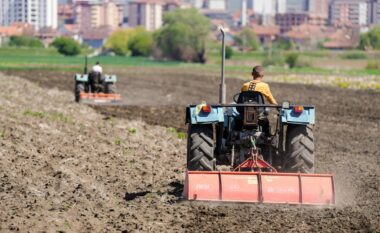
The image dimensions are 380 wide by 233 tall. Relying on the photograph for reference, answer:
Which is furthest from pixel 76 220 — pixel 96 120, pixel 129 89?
pixel 129 89

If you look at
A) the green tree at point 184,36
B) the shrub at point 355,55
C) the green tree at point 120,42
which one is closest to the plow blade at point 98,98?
the shrub at point 355,55

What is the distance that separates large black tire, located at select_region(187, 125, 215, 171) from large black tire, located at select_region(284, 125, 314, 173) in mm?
971

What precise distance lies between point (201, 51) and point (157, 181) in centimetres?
11242

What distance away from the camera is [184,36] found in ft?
418

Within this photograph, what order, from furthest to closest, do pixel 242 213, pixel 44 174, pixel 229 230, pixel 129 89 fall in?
pixel 129 89
pixel 44 174
pixel 242 213
pixel 229 230

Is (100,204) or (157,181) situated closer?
(100,204)

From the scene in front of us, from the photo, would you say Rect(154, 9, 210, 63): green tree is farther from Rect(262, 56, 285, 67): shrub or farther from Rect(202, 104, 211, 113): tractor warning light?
Rect(202, 104, 211, 113): tractor warning light

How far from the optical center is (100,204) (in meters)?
12.4

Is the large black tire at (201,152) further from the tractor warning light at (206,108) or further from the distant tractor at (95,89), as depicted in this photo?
the distant tractor at (95,89)

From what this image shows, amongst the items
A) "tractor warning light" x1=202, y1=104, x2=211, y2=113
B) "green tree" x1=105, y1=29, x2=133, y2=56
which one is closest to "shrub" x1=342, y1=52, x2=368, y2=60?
"green tree" x1=105, y1=29, x2=133, y2=56

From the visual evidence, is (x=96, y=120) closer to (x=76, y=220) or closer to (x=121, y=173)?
(x=121, y=173)

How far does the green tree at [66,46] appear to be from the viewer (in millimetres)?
143675

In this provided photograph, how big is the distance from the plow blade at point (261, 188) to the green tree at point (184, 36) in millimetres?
113475

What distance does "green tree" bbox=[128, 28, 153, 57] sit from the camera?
6137 inches
